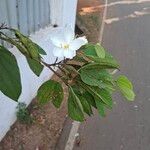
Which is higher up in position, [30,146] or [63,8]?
[63,8]

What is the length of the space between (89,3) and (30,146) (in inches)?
300

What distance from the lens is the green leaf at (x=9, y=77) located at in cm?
84

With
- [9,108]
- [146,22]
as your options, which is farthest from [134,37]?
[9,108]

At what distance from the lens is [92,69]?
3.00ft

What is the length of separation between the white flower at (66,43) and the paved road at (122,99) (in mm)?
4155

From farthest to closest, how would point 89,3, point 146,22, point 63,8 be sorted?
point 89,3, point 146,22, point 63,8

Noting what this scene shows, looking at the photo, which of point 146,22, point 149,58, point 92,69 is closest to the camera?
point 92,69

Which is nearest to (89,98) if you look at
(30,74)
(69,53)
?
(69,53)

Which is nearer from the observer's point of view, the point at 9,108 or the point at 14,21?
the point at 14,21

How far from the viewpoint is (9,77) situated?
85 centimetres

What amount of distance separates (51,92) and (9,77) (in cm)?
16

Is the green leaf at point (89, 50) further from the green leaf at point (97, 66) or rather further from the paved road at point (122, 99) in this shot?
the paved road at point (122, 99)

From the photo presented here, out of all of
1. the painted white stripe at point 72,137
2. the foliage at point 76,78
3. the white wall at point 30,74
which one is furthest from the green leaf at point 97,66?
the painted white stripe at point 72,137

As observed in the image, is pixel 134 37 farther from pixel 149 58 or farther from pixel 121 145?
pixel 121 145
